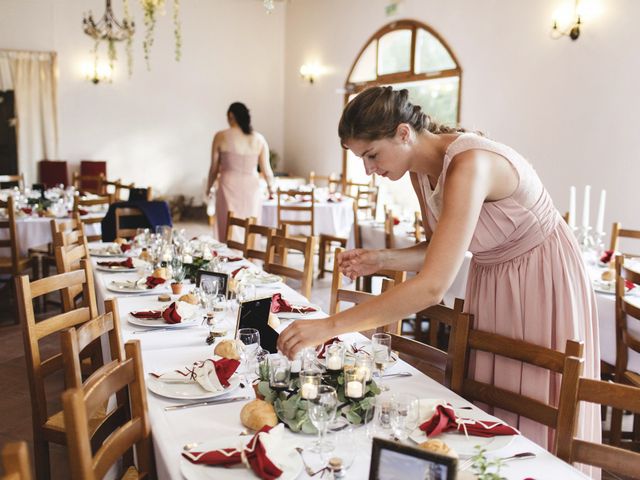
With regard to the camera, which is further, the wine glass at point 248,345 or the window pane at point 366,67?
the window pane at point 366,67

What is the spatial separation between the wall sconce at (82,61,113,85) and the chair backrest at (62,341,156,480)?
1021 centimetres

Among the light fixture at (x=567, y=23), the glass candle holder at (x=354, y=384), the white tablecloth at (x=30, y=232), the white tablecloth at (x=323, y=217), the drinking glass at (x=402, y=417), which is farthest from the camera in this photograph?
the white tablecloth at (x=323, y=217)

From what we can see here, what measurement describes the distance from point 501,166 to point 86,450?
129 cm

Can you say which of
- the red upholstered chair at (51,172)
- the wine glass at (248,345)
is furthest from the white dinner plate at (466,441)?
the red upholstered chair at (51,172)

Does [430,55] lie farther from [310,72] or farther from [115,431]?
[115,431]

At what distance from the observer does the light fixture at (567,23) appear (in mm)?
5770

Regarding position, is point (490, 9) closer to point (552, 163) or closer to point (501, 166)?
point (552, 163)

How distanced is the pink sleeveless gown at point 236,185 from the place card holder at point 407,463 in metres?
5.36

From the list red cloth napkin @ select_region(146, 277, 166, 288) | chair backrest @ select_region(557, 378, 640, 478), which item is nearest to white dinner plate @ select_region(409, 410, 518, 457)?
chair backrest @ select_region(557, 378, 640, 478)

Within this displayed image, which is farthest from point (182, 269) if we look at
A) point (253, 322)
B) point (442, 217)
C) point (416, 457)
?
point (416, 457)

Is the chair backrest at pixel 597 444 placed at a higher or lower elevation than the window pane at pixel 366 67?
lower

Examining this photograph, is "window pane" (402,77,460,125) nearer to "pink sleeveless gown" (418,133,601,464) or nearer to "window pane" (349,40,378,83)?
"window pane" (349,40,378,83)

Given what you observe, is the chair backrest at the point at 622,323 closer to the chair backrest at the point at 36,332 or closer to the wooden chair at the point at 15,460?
the chair backrest at the point at 36,332

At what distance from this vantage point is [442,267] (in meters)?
1.57
